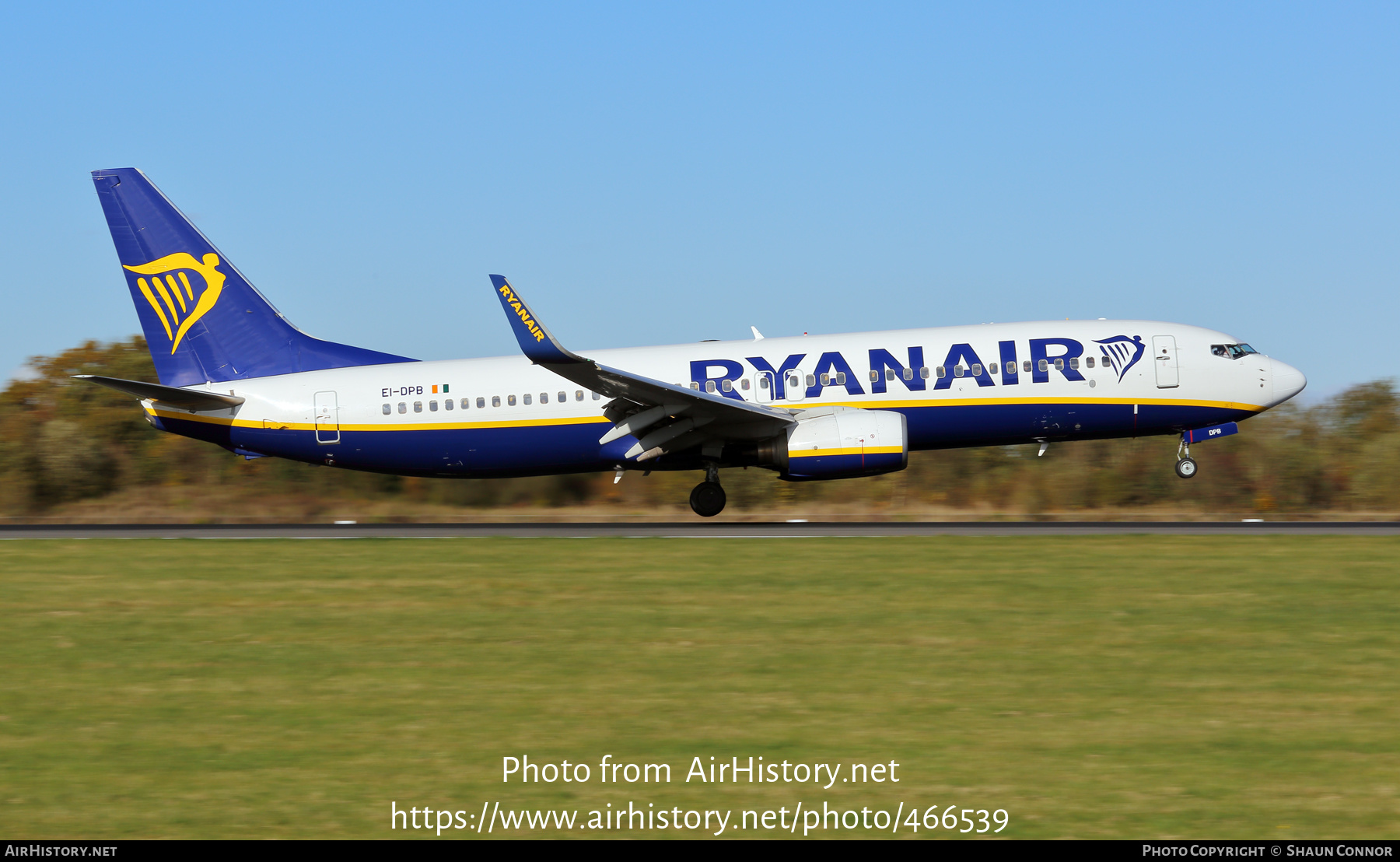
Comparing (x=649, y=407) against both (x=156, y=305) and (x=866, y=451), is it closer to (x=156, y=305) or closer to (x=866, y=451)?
(x=866, y=451)

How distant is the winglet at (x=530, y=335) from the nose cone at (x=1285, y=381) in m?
14.1

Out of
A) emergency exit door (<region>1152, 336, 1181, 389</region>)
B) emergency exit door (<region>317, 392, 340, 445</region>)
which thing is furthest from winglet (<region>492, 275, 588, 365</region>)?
emergency exit door (<region>1152, 336, 1181, 389</region>)

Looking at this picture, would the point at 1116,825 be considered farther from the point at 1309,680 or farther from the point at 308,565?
the point at 308,565

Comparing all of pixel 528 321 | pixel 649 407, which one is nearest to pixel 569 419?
pixel 649 407

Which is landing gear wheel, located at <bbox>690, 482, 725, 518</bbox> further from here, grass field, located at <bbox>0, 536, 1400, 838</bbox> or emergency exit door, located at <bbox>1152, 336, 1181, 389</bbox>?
emergency exit door, located at <bbox>1152, 336, 1181, 389</bbox>

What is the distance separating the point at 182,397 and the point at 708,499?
1101 centimetres

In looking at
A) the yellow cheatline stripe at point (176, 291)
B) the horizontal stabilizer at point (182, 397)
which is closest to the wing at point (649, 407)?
the horizontal stabilizer at point (182, 397)

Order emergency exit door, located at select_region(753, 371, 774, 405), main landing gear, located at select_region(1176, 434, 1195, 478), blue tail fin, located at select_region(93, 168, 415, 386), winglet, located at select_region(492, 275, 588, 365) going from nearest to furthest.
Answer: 1. winglet, located at select_region(492, 275, 588, 365)
2. main landing gear, located at select_region(1176, 434, 1195, 478)
3. emergency exit door, located at select_region(753, 371, 774, 405)
4. blue tail fin, located at select_region(93, 168, 415, 386)

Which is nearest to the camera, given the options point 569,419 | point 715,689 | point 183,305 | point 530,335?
point 715,689

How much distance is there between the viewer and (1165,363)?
→ 83.5 ft

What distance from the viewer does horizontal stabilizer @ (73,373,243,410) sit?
81.9 ft

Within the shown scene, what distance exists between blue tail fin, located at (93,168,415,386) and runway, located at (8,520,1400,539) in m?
3.53

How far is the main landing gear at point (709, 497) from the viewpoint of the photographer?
2653cm
